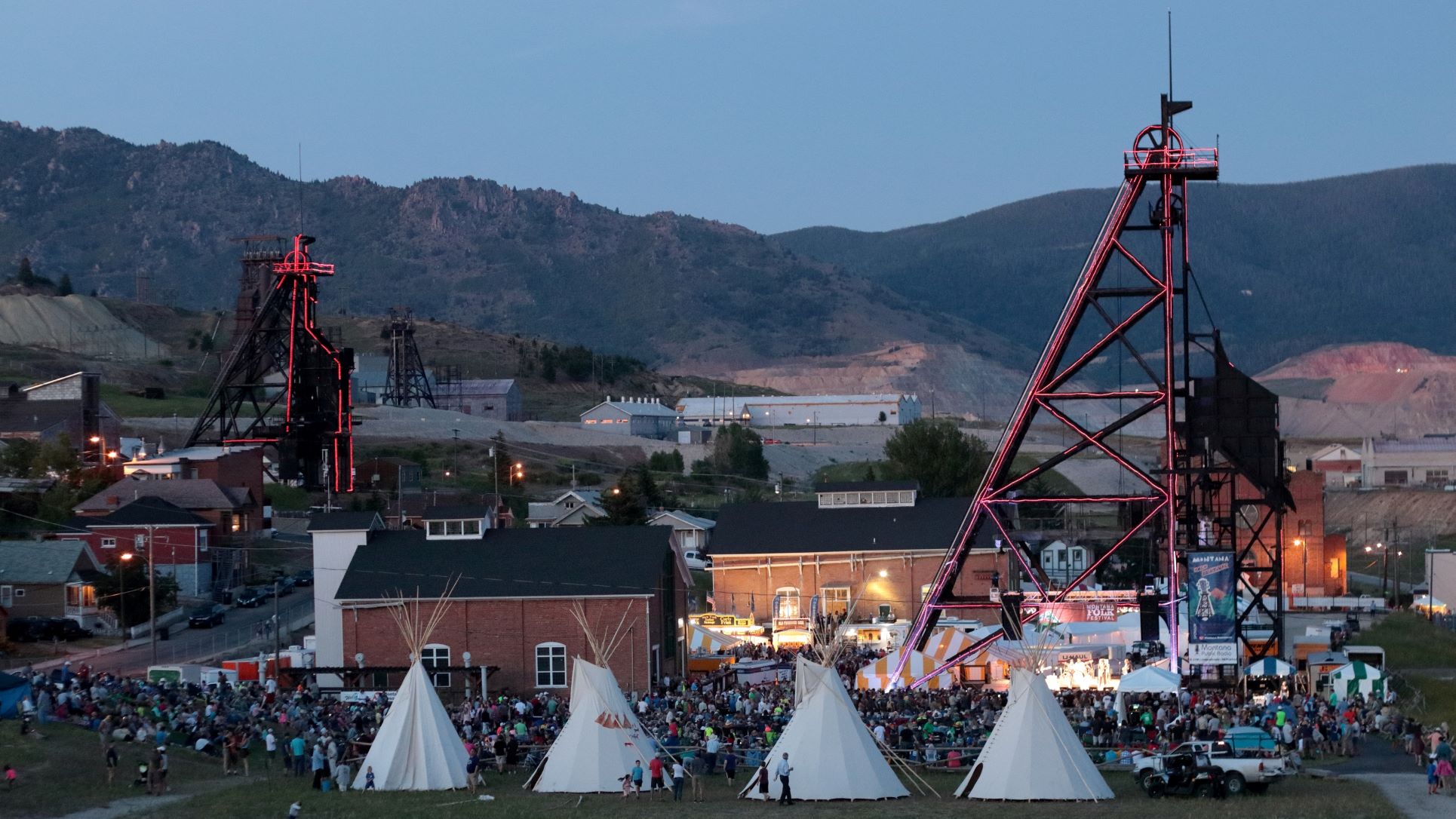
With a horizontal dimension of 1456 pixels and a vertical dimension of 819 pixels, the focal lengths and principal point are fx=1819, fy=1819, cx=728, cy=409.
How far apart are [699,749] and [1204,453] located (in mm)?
16567

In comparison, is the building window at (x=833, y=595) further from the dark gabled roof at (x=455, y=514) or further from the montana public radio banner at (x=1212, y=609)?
the montana public radio banner at (x=1212, y=609)

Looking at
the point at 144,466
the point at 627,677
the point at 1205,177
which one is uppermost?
the point at 1205,177

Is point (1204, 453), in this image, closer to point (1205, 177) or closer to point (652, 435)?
→ point (1205, 177)

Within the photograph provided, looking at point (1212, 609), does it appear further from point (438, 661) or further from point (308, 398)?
point (308, 398)

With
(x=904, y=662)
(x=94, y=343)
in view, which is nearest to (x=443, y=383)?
(x=94, y=343)

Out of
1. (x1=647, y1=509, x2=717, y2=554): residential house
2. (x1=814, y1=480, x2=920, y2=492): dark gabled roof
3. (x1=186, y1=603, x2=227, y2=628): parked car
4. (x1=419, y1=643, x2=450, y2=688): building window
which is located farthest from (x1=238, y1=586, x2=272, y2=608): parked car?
(x1=814, y1=480, x2=920, y2=492): dark gabled roof

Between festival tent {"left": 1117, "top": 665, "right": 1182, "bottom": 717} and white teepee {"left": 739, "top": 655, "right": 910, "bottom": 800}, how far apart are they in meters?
9.26

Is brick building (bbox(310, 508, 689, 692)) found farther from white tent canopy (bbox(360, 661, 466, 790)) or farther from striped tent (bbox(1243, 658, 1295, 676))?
striped tent (bbox(1243, 658, 1295, 676))

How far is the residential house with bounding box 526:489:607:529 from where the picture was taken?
3433 inches

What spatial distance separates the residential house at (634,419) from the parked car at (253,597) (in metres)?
85.6

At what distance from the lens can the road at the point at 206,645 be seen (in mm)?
55656

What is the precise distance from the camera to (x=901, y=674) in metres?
46.4

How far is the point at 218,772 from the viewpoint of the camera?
117ft

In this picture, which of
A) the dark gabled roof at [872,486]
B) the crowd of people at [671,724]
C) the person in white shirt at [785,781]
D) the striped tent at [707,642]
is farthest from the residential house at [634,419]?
the person in white shirt at [785,781]
